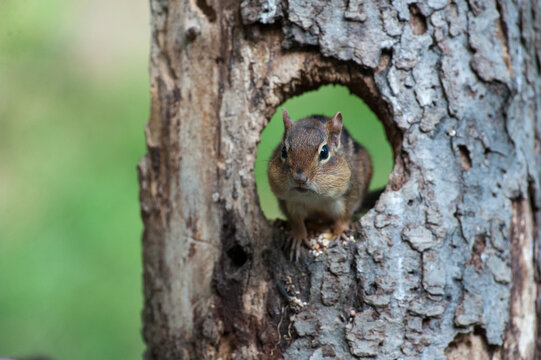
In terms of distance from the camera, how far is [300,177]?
125 inches

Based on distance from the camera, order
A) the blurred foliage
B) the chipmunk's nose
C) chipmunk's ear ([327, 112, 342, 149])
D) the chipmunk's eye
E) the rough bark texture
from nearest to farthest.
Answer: the rough bark texture < the chipmunk's nose < the chipmunk's eye < chipmunk's ear ([327, 112, 342, 149]) < the blurred foliage

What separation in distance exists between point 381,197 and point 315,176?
41cm

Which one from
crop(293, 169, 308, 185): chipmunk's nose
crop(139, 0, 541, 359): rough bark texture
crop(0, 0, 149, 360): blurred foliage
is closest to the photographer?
crop(139, 0, 541, 359): rough bark texture

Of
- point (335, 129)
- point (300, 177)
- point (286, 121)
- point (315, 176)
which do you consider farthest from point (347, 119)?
point (300, 177)

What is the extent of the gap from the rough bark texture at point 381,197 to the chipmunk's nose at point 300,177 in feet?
0.94

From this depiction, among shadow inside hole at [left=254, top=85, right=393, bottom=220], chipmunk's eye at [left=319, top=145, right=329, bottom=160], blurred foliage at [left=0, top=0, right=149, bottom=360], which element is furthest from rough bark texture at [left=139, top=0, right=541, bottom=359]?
shadow inside hole at [left=254, top=85, right=393, bottom=220]

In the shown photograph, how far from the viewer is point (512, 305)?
127 inches

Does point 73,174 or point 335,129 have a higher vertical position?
point 335,129

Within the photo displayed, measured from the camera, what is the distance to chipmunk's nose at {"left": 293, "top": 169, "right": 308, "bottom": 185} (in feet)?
10.4

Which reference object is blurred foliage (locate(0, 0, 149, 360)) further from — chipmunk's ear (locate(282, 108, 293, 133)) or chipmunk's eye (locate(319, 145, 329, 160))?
chipmunk's eye (locate(319, 145, 329, 160))

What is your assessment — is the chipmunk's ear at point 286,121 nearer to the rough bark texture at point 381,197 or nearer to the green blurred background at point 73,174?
the rough bark texture at point 381,197

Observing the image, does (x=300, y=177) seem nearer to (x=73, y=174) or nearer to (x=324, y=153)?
(x=324, y=153)

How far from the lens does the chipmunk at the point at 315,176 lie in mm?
3264

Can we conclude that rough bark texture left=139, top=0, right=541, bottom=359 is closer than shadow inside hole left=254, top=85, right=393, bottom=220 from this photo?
Yes
